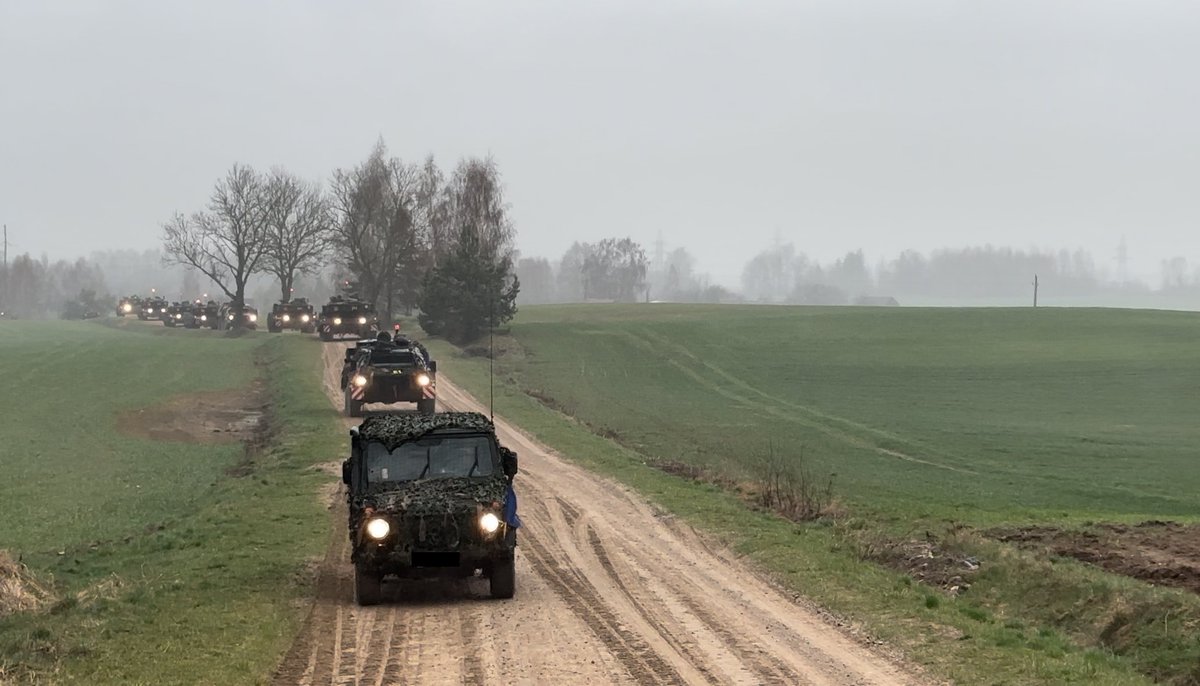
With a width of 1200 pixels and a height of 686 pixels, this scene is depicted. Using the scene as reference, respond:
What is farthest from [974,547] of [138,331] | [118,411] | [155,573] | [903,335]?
[138,331]

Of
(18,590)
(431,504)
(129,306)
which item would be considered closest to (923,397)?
(431,504)

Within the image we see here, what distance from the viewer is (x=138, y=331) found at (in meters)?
101

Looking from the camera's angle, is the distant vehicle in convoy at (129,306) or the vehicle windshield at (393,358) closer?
the vehicle windshield at (393,358)

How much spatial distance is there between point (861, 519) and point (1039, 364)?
51337mm

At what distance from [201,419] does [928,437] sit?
87.7 feet

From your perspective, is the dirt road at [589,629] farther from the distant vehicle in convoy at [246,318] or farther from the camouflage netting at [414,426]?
the distant vehicle in convoy at [246,318]

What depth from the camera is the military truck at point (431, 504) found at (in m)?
13.2

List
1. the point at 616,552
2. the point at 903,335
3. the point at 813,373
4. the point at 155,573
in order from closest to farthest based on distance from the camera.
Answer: the point at 155,573 < the point at 616,552 < the point at 813,373 < the point at 903,335

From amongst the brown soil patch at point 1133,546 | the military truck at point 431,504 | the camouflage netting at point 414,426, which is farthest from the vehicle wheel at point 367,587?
the brown soil patch at point 1133,546

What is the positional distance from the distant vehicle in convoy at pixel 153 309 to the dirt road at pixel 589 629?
355 feet

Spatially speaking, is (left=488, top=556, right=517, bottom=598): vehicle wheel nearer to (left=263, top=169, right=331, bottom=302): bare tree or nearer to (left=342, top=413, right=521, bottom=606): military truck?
(left=342, top=413, right=521, bottom=606): military truck

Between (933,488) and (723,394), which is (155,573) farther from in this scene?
(723,394)

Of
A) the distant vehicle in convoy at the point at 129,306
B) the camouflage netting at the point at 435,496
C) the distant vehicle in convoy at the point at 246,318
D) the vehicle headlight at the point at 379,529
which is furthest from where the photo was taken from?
the distant vehicle in convoy at the point at 129,306

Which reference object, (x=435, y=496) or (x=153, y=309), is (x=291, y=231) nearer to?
(x=153, y=309)
